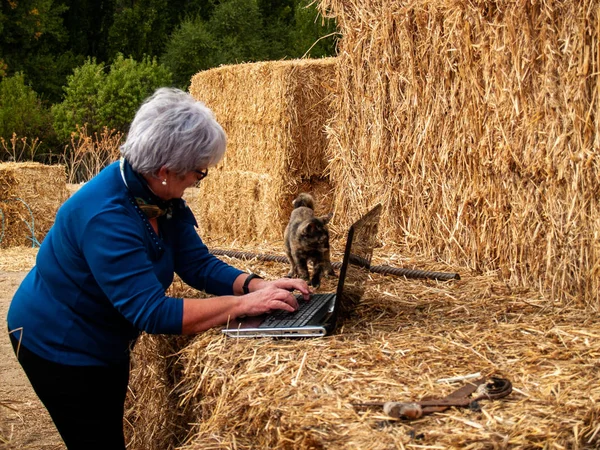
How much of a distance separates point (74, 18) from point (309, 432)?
33.4 meters

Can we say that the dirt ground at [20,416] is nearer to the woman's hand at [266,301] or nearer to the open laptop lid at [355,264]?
the woman's hand at [266,301]

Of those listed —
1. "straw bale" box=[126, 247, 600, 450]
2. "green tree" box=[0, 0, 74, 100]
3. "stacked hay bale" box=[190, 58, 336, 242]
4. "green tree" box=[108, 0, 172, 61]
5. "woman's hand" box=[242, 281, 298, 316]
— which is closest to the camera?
"straw bale" box=[126, 247, 600, 450]

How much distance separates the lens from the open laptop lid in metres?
3.47

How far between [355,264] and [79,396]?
1454mm

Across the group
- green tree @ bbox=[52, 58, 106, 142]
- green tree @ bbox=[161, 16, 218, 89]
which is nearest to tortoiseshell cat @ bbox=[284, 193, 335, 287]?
green tree @ bbox=[52, 58, 106, 142]

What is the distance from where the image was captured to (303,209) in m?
5.46

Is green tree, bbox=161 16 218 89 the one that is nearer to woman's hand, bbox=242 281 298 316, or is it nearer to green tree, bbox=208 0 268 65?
green tree, bbox=208 0 268 65

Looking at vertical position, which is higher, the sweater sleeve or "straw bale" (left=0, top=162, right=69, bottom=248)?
the sweater sleeve

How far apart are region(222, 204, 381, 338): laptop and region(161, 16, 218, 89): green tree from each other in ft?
75.8

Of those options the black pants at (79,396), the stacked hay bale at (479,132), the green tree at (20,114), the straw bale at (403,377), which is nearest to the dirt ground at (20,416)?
the black pants at (79,396)

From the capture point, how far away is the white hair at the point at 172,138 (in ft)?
11.4

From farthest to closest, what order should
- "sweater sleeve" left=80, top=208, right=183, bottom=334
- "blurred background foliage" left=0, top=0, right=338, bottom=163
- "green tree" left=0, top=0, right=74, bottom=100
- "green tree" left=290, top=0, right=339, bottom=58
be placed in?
1. "green tree" left=0, top=0, right=74, bottom=100
2. "green tree" left=290, top=0, right=339, bottom=58
3. "blurred background foliage" left=0, top=0, right=338, bottom=163
4. "sweater sleeve" left=80, top=208, right=183, bottom=334

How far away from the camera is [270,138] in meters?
9.43

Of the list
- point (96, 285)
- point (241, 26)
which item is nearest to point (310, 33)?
point (241, 26)
